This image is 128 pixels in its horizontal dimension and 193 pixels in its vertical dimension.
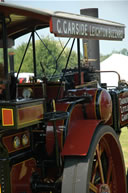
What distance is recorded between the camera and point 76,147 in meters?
2.72

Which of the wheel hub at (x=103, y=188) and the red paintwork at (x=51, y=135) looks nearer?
the red paintwork at (x=51, y=135)

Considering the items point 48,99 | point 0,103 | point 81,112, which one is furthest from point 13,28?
point 0,103

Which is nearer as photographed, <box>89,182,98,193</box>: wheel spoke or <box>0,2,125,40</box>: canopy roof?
<box>0,2,125,40</box>: canopy roof

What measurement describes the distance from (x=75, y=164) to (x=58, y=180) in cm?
27

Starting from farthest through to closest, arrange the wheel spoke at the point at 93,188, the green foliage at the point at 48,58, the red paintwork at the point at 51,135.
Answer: the green foliage at the point at 48,58
the wheel spoke at the point at 93,188
the red paintwork at the point at 51,135

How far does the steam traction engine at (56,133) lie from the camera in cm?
245

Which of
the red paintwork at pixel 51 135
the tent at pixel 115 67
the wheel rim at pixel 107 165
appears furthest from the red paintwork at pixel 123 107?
the tent at pixel 115 67

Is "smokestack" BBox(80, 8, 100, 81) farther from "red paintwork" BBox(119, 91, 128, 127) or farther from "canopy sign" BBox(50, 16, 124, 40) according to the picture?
"canopy sign" BBox(50, 16, 124, 40)

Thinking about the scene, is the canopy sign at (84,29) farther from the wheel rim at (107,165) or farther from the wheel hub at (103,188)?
the wheel hub at (103,188)

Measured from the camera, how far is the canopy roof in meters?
2.40

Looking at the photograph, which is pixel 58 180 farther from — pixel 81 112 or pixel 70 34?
pixel 70 34

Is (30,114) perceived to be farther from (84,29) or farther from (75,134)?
(84,29)

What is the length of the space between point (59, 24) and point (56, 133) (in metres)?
0.78

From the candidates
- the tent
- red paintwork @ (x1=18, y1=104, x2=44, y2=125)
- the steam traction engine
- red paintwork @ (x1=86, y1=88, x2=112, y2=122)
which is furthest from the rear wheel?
the tent
